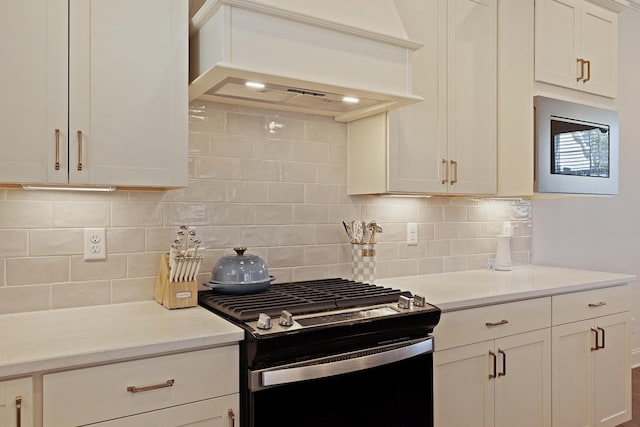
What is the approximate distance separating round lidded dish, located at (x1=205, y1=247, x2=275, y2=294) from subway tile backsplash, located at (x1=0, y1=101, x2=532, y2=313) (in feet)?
0.58

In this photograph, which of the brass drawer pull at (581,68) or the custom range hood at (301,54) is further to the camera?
the brass drawer pull at (581,68)

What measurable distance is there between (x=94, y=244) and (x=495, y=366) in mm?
1787

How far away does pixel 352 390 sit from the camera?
1701 millimetres

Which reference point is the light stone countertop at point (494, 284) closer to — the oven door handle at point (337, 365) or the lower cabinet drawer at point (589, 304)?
the lower cabinet drawer at point (589, 304)

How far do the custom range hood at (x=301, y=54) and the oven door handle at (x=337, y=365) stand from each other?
1000 mm

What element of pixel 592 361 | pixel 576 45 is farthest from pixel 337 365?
pixel 576 45

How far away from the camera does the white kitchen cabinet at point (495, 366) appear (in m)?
2.08

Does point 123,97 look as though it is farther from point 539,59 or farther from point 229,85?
point 539,59

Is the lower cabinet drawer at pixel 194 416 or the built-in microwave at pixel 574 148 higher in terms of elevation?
the built-in microwave at pixel 574 148

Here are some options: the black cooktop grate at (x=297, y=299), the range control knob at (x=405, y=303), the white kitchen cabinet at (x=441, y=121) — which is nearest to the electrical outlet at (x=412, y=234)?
the white kitchen cabinet at (x=441, y=121)

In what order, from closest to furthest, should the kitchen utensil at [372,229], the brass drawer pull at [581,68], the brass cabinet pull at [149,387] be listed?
the brass cabinet pull at [149,387] → the kitchen utensil at [372,229] → the brass drawer pull at [581,68]

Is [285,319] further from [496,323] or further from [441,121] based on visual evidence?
[441,121]

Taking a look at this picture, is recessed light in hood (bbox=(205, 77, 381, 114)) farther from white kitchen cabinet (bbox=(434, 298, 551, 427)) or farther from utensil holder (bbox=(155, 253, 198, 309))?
white kitchen cabinet (bbox=(434, 298, 551, 427))

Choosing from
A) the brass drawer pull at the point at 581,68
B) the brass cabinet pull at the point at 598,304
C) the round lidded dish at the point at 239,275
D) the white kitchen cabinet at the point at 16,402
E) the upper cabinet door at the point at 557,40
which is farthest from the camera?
the brass drawer pull at the point at 581,68
